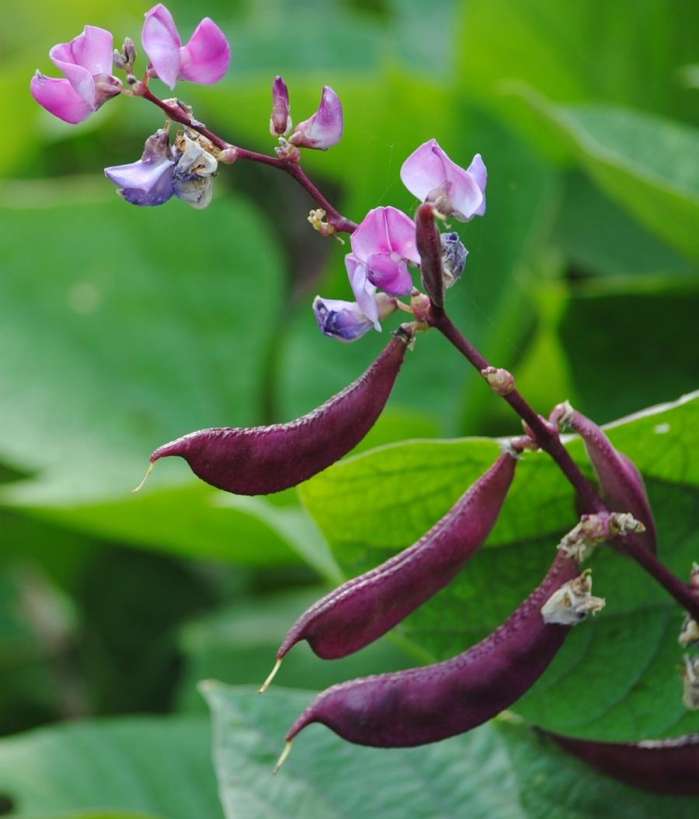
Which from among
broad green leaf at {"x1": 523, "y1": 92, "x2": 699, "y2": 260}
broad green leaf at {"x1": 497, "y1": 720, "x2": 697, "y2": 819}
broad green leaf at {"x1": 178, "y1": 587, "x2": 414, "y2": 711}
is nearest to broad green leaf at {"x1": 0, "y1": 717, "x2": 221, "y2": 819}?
broad green leaf at {"x1": 178, "y1": 587, "x2": 414, "y2": 711}

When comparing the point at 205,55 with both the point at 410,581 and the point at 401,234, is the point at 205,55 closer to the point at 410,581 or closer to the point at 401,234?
the point at 401,234

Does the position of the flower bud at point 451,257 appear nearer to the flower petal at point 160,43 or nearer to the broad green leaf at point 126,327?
the flower petal at point 160,43

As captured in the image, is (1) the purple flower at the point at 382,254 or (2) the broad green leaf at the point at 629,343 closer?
(1) the purple flower at the point at 382,254

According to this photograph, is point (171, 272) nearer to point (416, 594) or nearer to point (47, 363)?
point (47, 363)

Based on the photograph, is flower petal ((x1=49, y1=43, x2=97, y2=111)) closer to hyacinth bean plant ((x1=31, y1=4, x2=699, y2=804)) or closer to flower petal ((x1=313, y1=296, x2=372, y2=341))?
hyacinth bean plant ((x1=31, y1=4, x2=699, y2=804))

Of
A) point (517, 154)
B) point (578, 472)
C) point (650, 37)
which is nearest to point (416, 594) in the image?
point (578, 472)

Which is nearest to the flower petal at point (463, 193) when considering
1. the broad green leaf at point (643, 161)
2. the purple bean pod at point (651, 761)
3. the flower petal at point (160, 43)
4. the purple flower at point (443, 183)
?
the purple flower at point (443, 183)
